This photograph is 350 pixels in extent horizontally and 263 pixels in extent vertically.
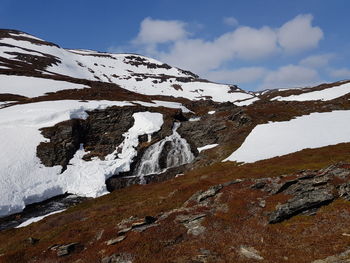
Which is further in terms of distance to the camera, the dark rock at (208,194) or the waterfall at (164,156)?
the waterfall at (164,156)

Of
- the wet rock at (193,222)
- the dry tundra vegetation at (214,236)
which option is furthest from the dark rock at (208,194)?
the wet rock at (193,222)

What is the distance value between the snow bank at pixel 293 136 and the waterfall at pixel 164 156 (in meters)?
11.9

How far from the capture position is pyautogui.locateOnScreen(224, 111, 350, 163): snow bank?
50.1m

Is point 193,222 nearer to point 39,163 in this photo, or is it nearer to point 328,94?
point 39,163

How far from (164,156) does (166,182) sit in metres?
13.4

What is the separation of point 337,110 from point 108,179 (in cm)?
5192

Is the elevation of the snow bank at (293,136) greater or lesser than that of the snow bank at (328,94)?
lesser

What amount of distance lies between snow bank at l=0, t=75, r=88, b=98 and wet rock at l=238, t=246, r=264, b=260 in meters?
97.0

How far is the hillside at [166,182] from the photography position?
19.5m

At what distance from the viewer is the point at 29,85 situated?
358ft

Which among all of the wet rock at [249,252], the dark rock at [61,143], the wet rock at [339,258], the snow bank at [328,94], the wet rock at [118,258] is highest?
the snow bank at [328,94]

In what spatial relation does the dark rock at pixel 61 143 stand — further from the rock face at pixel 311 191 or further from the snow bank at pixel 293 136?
the rock face at pixel 311 191

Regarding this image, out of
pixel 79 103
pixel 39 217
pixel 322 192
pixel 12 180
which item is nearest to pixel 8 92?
pixel 79 103

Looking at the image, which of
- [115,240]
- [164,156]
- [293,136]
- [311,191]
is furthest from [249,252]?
[164,156]
